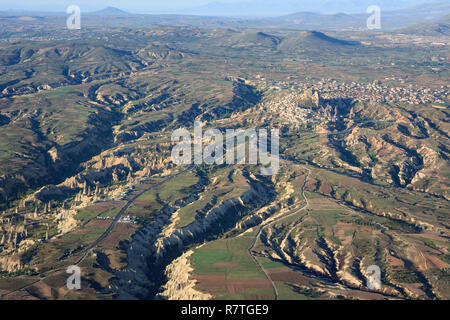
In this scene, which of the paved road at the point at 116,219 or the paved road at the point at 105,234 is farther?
the paved road at the point at 116,219

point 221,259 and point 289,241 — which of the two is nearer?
point 221,259

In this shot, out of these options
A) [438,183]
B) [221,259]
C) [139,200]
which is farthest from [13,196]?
[438,183]

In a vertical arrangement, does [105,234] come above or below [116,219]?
below

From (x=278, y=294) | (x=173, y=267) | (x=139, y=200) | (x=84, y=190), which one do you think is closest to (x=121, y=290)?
(x=173, y=267)

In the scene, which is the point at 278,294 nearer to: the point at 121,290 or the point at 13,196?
the point at 121,290

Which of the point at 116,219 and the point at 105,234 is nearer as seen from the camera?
the point at 105,234

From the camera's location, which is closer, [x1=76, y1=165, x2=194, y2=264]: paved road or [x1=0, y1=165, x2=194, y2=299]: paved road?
[x1=0, y1=165, x2=194, y2=299]: paved road

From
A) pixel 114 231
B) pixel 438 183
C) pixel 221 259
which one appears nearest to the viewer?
pixel 221 259

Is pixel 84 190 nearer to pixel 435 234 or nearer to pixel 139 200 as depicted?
pixel 139 200

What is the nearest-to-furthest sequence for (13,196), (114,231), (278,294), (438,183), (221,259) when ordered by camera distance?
(278,294), (221,259), (114,231), (13,196), (438,183)
